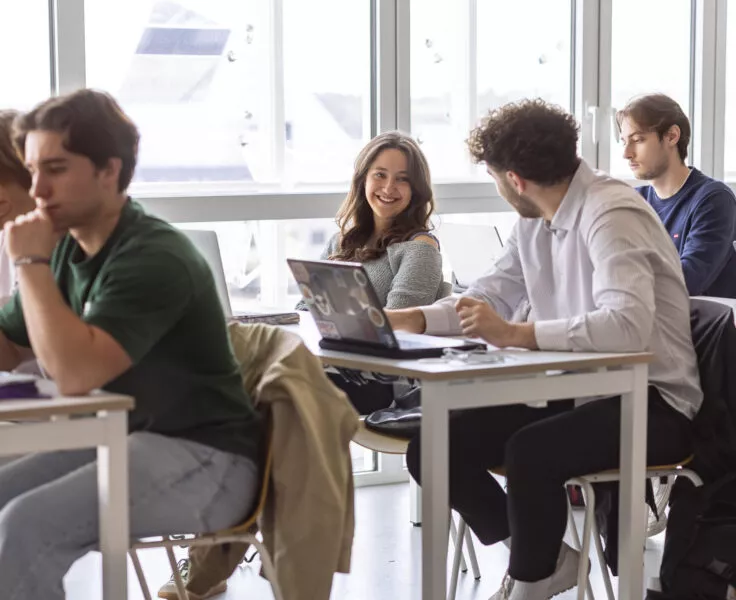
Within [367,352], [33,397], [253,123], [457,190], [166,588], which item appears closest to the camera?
[33,397]

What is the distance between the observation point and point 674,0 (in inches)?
201

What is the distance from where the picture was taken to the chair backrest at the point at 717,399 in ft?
8.77

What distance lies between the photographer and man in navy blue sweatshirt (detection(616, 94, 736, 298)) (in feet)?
13.2

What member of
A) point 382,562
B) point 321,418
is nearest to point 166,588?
point 382,562

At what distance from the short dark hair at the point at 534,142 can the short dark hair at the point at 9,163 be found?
3.37ft

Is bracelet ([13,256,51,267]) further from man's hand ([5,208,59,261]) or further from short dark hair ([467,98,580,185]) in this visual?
short dark hair ([467,98,580,185])

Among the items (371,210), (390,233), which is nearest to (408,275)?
(390,233)

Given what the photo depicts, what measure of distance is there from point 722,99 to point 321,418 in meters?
3.60

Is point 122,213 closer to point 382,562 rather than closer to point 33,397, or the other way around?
point 33,397

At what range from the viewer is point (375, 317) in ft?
8.18

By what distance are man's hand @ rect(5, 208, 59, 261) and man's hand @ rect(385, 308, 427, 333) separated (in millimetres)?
1063

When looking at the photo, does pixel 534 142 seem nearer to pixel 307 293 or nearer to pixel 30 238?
pixel 307 293

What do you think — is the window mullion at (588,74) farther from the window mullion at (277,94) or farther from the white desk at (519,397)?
the white desk at (519,397)

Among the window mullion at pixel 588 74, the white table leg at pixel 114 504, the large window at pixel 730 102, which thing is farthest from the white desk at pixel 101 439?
the large window at pixel 730 102
